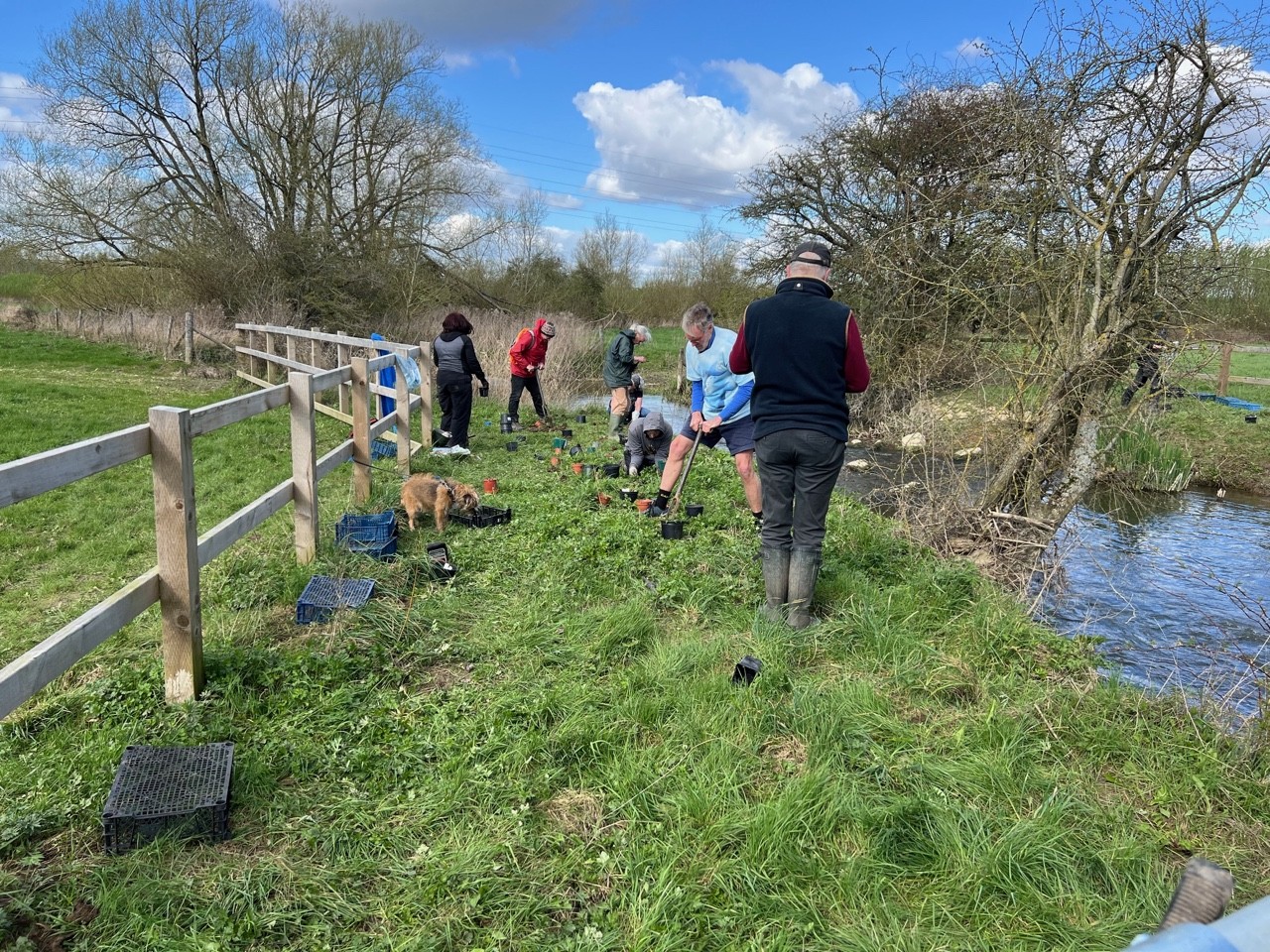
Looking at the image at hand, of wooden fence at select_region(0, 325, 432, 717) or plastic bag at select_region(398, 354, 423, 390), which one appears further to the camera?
plastic bag at select_region(398, 354, 423, 390)

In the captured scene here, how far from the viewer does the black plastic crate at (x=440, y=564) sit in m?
5.01

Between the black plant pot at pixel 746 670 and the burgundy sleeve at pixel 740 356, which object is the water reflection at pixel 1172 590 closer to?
the black plant pot at pixel 746 670

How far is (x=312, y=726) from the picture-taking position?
126 inches

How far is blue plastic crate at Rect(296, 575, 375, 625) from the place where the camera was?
4156 millimetres

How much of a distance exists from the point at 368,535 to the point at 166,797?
2937 millimetres

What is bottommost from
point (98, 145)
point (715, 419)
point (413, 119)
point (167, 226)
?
point (715, 419)

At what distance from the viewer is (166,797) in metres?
2.55

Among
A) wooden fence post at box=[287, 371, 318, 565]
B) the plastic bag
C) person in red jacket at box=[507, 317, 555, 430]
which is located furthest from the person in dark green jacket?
wooden fence post at box=[287, 371, 318, 565]

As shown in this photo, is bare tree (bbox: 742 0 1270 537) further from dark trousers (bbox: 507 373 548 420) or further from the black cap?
dark trousers (bbox: 507 373 548 420)

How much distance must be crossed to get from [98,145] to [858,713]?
25.8m

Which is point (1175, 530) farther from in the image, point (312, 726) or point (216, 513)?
point (216, 513)

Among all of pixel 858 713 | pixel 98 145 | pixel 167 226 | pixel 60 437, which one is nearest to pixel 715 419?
pixel 858 713

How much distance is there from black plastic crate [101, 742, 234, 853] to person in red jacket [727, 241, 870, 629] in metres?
2.74

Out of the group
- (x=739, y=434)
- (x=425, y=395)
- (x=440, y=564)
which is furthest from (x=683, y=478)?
(x=425, y=395)
